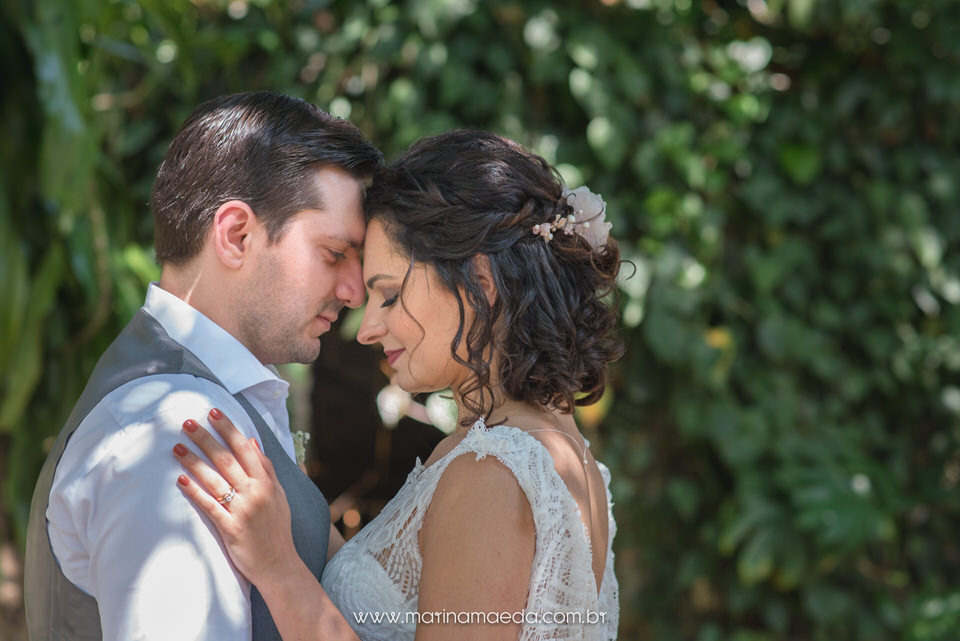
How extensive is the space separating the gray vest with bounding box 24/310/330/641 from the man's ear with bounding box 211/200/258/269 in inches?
6.4

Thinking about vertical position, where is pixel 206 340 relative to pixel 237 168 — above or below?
below

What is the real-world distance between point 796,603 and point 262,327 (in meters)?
2.55

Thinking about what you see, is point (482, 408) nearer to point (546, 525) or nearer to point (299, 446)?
point (546, 525)

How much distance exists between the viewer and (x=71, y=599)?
4.13ft

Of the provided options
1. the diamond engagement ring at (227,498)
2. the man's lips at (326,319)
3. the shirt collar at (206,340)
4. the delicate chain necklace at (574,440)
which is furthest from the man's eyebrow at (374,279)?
the diamond engagement ring at (227,498)

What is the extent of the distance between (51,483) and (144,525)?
0.27 m

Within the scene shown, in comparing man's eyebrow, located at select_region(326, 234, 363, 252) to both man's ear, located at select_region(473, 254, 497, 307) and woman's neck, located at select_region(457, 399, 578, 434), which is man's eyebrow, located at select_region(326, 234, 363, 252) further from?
woman's neck, located at select_region(457, 399, 578, 434)

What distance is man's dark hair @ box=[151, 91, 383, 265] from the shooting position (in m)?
1.49

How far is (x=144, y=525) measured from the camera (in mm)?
1138

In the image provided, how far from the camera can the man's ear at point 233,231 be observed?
1470mm

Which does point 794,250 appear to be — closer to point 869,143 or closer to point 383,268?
point 869,143

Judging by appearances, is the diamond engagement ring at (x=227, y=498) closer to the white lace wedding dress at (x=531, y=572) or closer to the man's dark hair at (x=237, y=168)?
the white lace wedding dress at (x=531, y=572)

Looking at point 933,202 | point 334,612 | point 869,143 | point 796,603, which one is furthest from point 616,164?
point 334,612

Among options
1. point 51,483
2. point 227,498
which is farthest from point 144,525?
point 51,483
